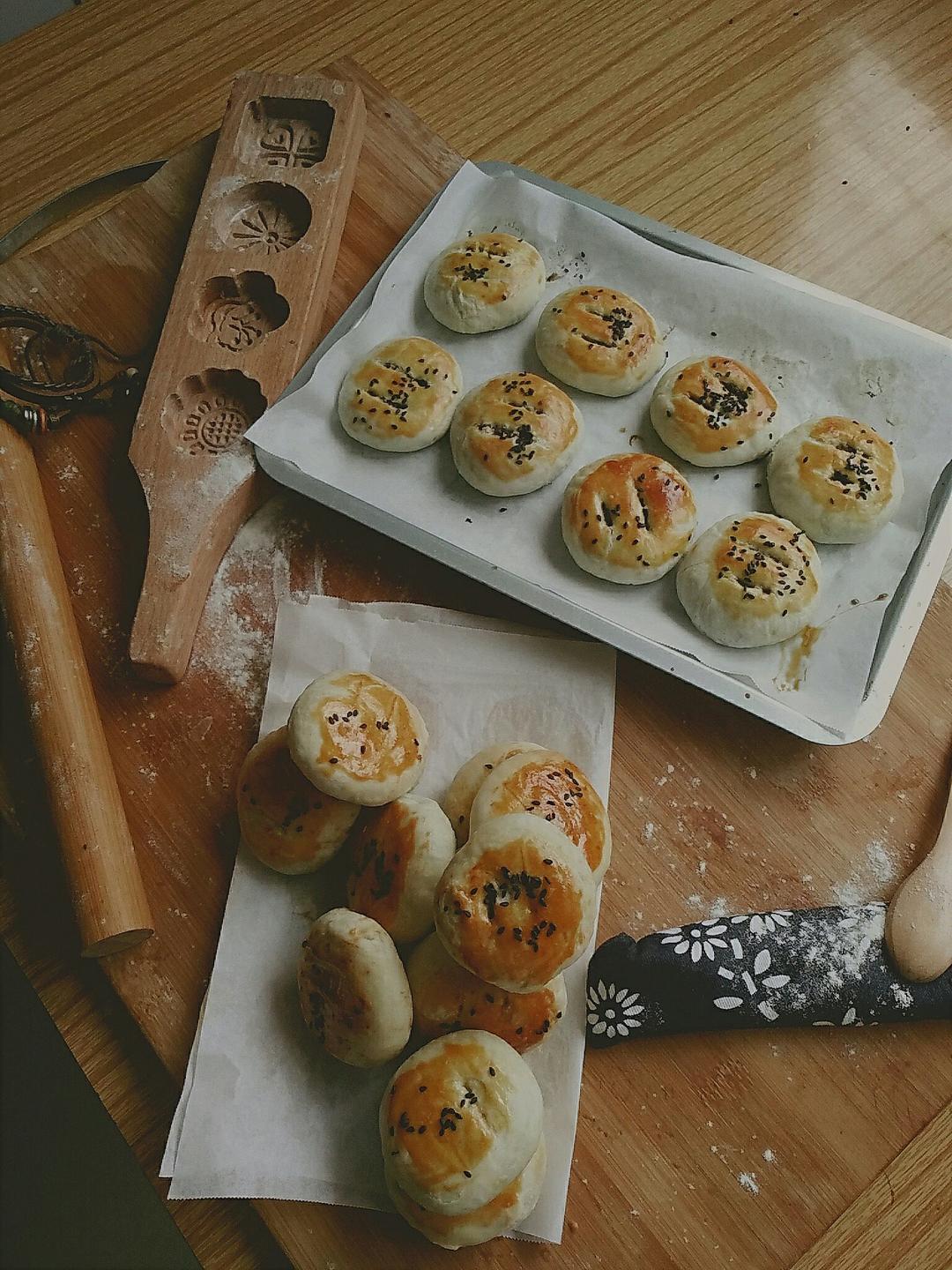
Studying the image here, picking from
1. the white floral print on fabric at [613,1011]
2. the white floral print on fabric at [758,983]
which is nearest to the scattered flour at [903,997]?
the white floral print on fabric at [758,983]

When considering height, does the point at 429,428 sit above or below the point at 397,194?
below

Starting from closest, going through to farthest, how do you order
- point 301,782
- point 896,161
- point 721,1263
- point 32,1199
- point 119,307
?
point 721,1263, point 301,782, point 119,307, point 896,161, point 32,1199

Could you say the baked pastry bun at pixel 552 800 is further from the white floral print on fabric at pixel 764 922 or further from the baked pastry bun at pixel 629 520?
the baked pastry bun at pixel 629 520

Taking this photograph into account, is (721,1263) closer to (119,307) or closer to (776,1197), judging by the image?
(776,1197)

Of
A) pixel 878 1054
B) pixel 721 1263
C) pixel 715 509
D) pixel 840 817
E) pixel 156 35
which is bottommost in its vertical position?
pixel 721 1263

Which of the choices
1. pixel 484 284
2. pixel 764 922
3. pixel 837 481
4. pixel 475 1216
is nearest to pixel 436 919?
pixel 475 1216

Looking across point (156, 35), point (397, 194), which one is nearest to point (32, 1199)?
point (397, 194)
